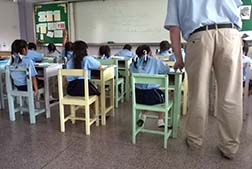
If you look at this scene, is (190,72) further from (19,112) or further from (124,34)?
(124,34)

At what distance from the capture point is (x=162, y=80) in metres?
2.24

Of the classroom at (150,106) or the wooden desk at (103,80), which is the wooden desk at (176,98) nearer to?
the classroom at (150,106)

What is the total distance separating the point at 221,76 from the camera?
6.53ft

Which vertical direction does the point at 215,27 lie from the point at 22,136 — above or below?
above

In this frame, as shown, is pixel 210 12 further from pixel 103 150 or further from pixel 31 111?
pixel 31 111

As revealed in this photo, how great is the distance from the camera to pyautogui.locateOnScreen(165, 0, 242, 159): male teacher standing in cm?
192

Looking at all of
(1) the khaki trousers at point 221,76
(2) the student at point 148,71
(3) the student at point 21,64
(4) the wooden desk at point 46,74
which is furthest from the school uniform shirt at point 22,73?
(1) the khaki trousers at point 221,76

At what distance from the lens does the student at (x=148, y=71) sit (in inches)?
97.7

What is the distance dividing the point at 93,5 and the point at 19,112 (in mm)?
4021

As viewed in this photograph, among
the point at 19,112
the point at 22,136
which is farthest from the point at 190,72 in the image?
the point at 19,112

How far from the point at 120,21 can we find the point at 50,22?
215 centimetres

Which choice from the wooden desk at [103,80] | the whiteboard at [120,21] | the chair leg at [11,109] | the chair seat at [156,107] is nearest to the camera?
the chair seat at [156,107]

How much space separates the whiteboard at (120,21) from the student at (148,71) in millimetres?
3552

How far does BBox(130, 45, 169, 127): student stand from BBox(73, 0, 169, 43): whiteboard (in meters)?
3.55
